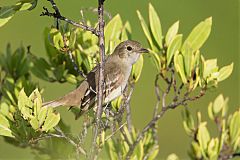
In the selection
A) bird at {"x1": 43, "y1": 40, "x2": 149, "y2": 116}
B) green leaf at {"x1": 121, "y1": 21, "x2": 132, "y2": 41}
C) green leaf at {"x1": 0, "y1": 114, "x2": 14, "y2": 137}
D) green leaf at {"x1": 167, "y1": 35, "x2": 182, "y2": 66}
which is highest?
green leaf at {"x1": 121, "y1": 21, "x2": 132, "y2": 41}

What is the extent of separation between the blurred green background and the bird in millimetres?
2439

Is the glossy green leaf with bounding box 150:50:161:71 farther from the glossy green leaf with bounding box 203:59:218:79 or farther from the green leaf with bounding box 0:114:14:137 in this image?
the green leaf with bounding box 0:114:14:137

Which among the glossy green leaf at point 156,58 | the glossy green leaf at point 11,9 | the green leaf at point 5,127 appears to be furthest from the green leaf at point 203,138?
the glossy green leaf at point 11,9

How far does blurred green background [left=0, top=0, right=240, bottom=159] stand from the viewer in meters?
8.46

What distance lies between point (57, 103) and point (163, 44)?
1.19 meters

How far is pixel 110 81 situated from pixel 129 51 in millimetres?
406

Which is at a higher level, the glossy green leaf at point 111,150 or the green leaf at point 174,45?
the green leaf at point 174,45

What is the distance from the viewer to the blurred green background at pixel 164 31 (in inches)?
333

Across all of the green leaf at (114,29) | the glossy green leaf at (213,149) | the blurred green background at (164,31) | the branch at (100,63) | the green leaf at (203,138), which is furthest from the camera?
the blurred green background at (164,31)

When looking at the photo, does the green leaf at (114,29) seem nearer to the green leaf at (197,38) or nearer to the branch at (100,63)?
the green leaf at (197,38)

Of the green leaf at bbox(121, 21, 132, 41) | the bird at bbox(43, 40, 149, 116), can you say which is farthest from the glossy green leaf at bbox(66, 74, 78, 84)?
the green leaf at bbox(121, 21, 132, 41)

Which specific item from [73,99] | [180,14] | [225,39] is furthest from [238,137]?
[180,14]

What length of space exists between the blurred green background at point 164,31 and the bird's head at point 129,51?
2413mm

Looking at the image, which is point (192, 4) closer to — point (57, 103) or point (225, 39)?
point (225, 39)
